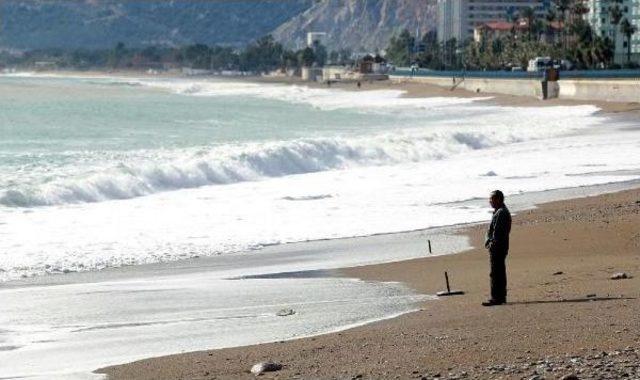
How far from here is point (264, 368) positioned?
8.30 metres

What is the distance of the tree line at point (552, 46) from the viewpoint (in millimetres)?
106938

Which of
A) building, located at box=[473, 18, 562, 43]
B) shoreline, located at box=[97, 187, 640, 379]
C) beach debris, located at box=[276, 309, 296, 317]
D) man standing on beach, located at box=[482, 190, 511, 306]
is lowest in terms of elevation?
building, located at box=[473, 18, 562, 43]

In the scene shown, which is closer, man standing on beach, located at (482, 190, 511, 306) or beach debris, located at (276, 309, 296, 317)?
beach debris, located at (276, 309, 296, 317)

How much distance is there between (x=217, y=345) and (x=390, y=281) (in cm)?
352

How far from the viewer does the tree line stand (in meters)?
107

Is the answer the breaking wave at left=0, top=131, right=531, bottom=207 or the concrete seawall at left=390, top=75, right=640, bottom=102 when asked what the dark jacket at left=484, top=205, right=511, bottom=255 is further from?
the concrete seawall at left=390, top=75, right=640, bottom=102

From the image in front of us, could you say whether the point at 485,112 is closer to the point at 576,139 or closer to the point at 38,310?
the point at 576,139

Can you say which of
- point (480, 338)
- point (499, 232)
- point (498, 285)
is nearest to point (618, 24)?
point (499, 232)

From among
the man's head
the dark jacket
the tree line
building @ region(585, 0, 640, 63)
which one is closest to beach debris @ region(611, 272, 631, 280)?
the dark jacket

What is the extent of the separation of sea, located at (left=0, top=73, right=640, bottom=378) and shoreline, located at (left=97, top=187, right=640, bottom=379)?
0.38 meters

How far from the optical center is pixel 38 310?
1125 centimetres

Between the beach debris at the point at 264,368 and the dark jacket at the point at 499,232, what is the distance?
3050 millimetres

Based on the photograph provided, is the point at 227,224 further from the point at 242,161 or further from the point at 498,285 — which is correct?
the point at 242,161

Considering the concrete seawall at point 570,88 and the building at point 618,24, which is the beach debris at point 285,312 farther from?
the building at point 618,24
